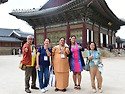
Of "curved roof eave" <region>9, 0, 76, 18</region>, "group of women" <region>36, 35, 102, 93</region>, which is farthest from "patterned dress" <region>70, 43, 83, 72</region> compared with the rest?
"curved roof eave" <region>9, 0, 76, 18</region>

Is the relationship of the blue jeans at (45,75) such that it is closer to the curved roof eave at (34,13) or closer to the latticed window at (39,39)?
the curved roof eave at (34,13)

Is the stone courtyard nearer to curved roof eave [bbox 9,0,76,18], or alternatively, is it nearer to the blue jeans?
the blue jeans

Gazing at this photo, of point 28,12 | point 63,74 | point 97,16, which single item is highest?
point 28,12

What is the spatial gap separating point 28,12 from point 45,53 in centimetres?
1655

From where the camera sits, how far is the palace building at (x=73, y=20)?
42.7 feet

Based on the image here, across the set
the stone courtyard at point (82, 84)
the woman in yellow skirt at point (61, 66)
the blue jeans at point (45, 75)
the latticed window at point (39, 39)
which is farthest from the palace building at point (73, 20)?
the blue jeans at point (45, 75)

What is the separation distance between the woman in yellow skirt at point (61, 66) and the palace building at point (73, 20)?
917 cm

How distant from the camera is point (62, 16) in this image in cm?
1502

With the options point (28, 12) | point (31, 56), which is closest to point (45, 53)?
point (31, 56)

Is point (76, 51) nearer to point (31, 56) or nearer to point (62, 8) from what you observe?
point (31, 56)

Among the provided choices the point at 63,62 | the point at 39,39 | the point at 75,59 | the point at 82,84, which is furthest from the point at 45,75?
the point at 39,39

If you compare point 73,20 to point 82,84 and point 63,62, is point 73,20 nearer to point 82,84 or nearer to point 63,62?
point 82,84

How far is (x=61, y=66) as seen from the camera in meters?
3.38

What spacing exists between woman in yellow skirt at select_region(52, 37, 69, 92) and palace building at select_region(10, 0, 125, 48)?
917cm
